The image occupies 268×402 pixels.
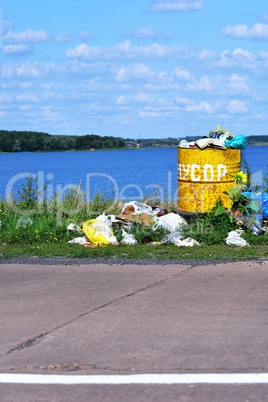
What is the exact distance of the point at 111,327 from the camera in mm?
5133

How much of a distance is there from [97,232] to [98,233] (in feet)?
0.18

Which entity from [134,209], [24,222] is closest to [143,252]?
[134,209]

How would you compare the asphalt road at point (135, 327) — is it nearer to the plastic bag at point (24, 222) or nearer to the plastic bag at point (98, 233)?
the plastic bag at point (98, 233)

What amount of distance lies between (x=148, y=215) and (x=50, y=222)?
2123 millimetres

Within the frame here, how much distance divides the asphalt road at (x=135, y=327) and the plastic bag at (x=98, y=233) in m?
1.95

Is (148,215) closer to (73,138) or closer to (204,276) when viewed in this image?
(204,276)

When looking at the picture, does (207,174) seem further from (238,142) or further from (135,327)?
(135,327)

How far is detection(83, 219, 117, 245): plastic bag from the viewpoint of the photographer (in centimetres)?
982

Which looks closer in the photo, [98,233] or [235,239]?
[235,239]

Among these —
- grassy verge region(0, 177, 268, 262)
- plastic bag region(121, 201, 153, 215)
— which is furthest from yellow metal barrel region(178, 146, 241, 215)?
plastic bag region(121, 201, 153, 215)

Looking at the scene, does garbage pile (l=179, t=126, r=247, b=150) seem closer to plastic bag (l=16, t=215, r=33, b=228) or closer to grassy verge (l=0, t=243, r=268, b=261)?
grassy verge (l=0, t=243, r=268, b=261)

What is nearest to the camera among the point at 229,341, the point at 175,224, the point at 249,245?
the point at 229,341

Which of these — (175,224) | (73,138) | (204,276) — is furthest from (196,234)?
(73,138)

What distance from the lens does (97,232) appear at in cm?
1010
